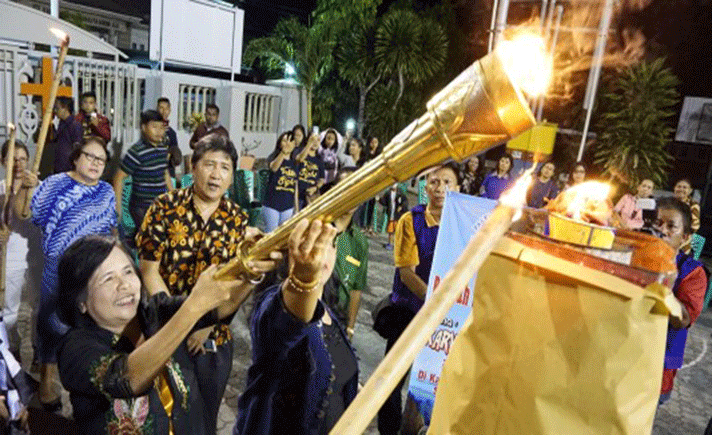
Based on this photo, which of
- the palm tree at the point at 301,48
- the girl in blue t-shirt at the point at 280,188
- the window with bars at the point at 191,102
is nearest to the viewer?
the girl in blue t-shirt at the point at 280,188

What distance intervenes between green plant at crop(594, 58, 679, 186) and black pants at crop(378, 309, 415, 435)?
11.7m

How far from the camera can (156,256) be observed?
317cm

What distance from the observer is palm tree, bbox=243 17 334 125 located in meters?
17.4

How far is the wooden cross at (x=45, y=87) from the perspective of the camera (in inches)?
271

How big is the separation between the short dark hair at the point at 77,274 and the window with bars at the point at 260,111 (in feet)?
48.6

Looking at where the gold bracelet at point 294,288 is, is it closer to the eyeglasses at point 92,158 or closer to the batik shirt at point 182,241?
the batik shirt at point 182,241

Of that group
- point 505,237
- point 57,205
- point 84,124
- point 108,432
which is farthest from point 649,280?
point 84,124

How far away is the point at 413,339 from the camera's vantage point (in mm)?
609

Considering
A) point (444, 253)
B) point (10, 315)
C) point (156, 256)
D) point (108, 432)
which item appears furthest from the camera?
point (10, 315)

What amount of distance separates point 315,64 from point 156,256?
1545 cm

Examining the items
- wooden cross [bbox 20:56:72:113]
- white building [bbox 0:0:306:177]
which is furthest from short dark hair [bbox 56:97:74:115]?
white building [bbox 0:0:306:177]

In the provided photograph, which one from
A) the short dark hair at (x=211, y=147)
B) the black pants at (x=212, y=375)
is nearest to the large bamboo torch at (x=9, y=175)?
the short dark hair at (x=211, y=147)

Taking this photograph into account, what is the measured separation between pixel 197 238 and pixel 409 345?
282 cm

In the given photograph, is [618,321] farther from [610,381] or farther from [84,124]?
[84,124]
